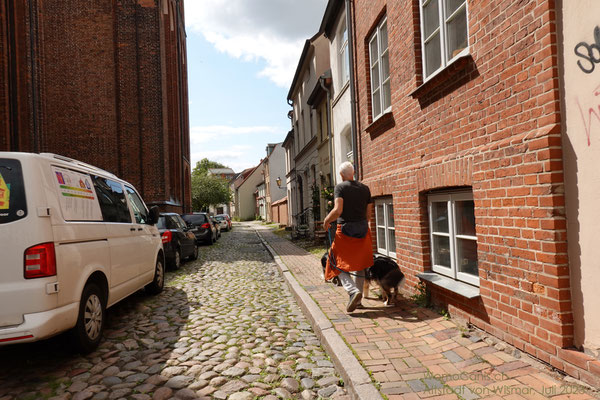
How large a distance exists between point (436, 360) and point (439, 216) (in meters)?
2.00

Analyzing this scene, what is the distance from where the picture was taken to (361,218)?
5.18 meters

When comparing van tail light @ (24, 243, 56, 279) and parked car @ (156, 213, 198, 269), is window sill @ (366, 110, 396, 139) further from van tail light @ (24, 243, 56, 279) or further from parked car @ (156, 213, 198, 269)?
parked car @ (156, 213, 198, 269)

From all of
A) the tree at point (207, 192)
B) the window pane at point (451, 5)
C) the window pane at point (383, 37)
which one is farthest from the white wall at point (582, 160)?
the tree at point (207, 192)

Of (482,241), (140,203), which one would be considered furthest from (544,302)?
(140,203)

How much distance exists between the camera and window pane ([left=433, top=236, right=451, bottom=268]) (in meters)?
4.95

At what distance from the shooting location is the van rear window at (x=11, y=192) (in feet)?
11.2

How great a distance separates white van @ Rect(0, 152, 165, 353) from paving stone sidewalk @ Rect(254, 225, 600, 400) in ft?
8.49

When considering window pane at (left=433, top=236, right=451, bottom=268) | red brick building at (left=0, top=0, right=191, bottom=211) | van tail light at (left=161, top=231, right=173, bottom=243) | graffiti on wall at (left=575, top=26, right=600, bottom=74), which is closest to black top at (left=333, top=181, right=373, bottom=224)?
window pane at (left=433, top=236, right=451, bottom=268)

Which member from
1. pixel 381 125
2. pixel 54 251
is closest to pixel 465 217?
pixel 381 125

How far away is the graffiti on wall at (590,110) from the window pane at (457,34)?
195cm

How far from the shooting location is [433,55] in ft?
16.8

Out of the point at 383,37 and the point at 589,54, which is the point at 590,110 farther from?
the point at 383,37

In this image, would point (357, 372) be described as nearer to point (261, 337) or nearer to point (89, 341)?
point (261, 337)

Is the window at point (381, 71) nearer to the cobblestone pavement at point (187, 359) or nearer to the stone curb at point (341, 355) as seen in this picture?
the stone curb at point (341, 355)
